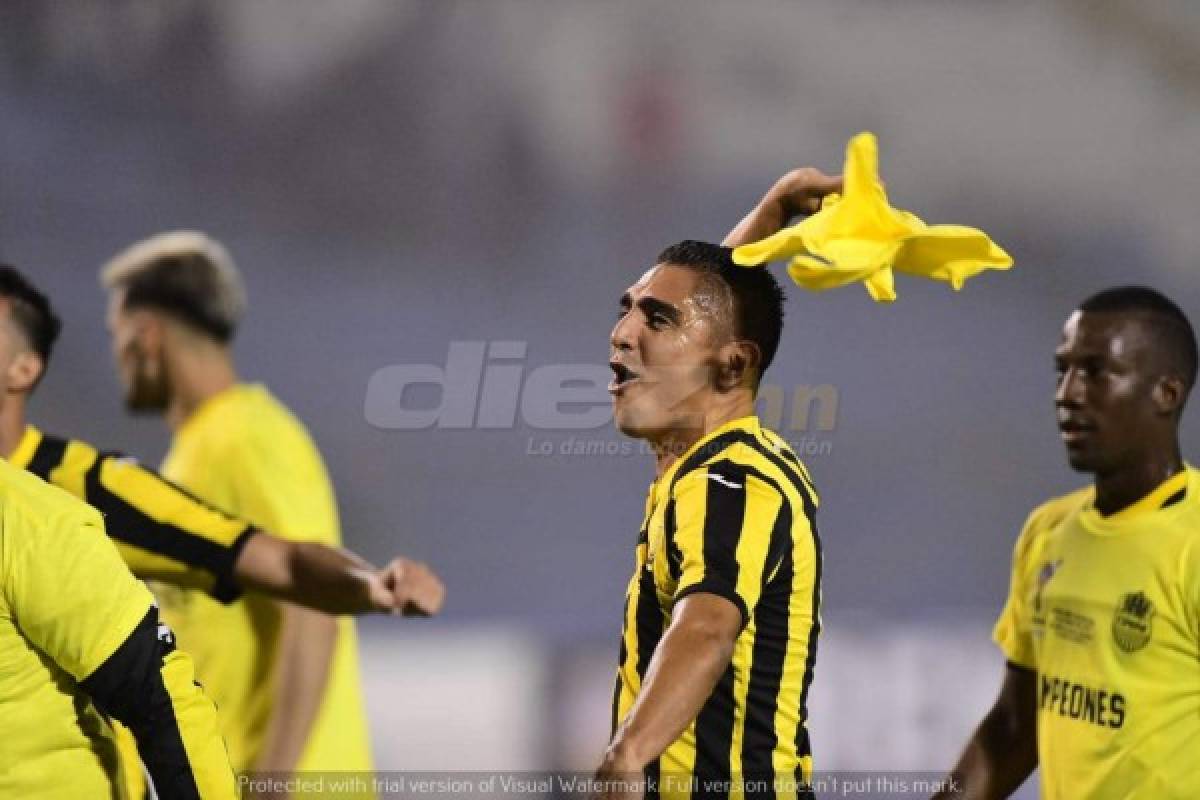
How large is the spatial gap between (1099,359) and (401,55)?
274 cm

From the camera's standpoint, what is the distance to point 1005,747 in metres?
3.16

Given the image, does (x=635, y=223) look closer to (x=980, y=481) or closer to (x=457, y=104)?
(x=457, y=104)

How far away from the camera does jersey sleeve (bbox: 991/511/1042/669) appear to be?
10.3ft

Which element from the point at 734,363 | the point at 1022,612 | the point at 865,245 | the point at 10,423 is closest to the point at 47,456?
the point at 10,423

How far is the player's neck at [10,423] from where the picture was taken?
316cm

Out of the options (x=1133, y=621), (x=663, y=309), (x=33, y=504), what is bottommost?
(x=1133, y=621)

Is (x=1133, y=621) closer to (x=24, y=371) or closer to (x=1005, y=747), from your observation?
(x=1005, y=747)

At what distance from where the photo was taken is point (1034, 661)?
10.4ft

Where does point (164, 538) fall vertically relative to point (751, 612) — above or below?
above

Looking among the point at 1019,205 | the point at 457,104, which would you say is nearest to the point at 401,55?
the point at 457,104

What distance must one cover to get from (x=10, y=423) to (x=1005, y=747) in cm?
191

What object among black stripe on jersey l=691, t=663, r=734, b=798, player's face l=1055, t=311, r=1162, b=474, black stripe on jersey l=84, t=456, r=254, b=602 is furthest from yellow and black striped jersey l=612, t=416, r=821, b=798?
black stripe on jersey l=84, t=456, r=254, b=602

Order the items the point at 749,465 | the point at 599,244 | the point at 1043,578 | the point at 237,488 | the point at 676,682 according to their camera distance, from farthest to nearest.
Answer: the point at 599,244, the point at 237,488, the point at 1043,578, the point at 749,465, the point at 676,682

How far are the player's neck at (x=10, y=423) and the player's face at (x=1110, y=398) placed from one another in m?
1.87
